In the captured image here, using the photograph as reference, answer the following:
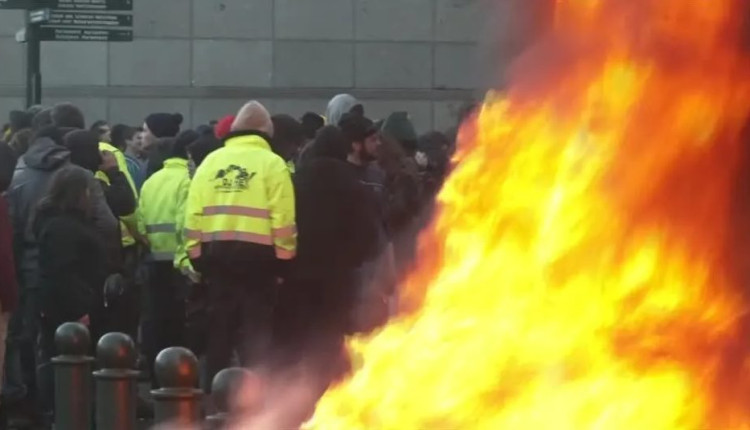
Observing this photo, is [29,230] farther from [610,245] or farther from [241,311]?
[610,245]

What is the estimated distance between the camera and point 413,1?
73.9 ft

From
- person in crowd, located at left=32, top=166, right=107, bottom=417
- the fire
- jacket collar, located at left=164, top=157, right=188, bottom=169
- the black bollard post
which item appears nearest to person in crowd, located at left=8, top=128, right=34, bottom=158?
jacket collar, located at left=164, top=157, right=188, bottom=169

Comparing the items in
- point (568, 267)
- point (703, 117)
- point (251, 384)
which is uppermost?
point (703, 117)

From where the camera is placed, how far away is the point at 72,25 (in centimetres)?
1739

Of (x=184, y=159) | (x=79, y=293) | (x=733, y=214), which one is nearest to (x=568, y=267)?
(x=733, y=214)

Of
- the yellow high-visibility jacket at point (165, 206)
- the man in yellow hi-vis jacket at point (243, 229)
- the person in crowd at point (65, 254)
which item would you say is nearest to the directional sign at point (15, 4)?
the yellow high-visibility jacket at point (165, 206)

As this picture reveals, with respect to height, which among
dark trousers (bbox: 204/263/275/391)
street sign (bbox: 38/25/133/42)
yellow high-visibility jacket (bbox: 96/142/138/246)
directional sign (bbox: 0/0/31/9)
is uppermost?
directional sign (bbox: 0/0/31/9)

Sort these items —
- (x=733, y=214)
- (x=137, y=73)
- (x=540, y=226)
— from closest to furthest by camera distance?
(x=733, y=214) → (x=540, y=226) → (x=137, y=73)

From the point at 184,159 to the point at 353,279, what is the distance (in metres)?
2.31

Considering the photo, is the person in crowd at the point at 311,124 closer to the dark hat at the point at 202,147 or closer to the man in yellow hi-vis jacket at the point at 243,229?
the dark hat at the point at 202,147

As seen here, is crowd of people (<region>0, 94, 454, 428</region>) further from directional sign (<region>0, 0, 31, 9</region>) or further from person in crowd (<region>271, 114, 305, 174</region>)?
directional sign (<region>0, 0, 31, 9</region>)

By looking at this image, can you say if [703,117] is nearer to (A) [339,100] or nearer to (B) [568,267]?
(B) [568,267]

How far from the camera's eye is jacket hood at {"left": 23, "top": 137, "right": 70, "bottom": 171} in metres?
11.2

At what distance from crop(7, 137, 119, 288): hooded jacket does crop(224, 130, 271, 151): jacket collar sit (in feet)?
3.65
